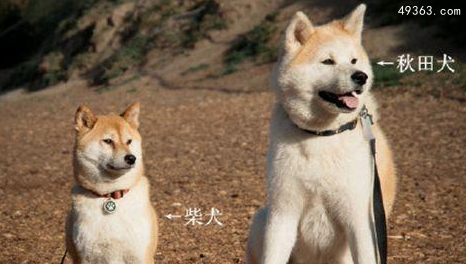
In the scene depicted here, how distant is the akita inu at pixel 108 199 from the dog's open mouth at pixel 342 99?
1235 millimetres

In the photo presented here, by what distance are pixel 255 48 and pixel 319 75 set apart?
54.5 ft

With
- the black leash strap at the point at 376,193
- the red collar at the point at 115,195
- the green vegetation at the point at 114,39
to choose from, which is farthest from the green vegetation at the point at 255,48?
the black leash strap at the point at 376,193

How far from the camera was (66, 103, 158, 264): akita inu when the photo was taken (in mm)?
3900

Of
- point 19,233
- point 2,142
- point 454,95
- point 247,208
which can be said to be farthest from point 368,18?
point 19,233

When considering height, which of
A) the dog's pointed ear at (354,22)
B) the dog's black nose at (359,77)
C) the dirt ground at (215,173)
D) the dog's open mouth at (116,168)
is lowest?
the dirt ground at (215,173)

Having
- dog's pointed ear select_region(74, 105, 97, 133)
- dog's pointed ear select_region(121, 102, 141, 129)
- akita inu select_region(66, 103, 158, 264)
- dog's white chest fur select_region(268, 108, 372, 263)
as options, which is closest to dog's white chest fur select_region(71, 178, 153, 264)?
akita inu select_region(66, 103, 158, 264)

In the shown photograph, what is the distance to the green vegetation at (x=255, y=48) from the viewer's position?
62.4ft

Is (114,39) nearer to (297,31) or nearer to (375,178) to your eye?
(297,31)

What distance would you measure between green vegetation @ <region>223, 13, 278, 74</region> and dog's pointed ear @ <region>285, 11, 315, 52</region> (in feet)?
49.0

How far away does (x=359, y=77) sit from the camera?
11.0 feet

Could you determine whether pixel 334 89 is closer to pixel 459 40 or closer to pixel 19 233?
pixel 19 233

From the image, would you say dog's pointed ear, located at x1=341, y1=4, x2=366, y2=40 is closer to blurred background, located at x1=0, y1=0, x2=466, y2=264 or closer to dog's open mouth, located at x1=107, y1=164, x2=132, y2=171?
dog's open mouth, located at x1=107, y1=164, x2=132, y2=171

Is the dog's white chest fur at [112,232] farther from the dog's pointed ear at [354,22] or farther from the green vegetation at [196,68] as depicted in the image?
the green vegetation at [196,68]

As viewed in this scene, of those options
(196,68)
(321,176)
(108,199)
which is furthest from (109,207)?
(196,68)
